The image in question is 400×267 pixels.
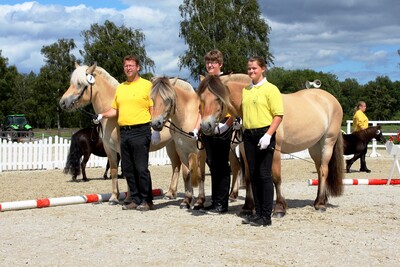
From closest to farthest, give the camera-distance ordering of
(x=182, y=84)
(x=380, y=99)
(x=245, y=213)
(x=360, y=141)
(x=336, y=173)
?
(x=245, y=213) < (x=182, y=84) < (x=336, y=173) < (x=360, y=141) < (x=380, y=99)

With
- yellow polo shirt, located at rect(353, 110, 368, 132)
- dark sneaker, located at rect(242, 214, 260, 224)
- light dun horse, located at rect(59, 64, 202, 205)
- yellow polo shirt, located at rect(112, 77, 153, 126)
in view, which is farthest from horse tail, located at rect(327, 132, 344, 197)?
yellow polo shirt, located at rect(353, 110, 368, 132)

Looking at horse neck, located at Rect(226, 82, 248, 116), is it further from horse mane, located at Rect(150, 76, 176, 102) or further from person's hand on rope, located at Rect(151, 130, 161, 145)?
person's hand on rope, located at Rect(151, 130, 161, 145)

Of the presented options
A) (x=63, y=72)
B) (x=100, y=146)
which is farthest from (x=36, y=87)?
(x=100, y=146)

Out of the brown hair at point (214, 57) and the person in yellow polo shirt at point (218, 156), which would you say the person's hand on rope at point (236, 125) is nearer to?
the person in yellow polo shirt at point (218, 156)

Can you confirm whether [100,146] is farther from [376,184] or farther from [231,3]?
[231,3]

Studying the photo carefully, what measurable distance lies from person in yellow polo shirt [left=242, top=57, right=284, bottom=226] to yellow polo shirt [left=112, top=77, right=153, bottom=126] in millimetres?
1796

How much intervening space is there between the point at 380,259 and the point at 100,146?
34.8ft

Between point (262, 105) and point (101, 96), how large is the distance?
3.29 meters

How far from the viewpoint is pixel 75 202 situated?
30.4ft

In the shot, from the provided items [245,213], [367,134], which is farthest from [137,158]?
[367,134]

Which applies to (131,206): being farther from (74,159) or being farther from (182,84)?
(74,159)

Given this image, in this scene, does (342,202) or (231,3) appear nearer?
(342,202)

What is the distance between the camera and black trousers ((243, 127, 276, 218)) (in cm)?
708

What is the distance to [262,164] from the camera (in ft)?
23.3
